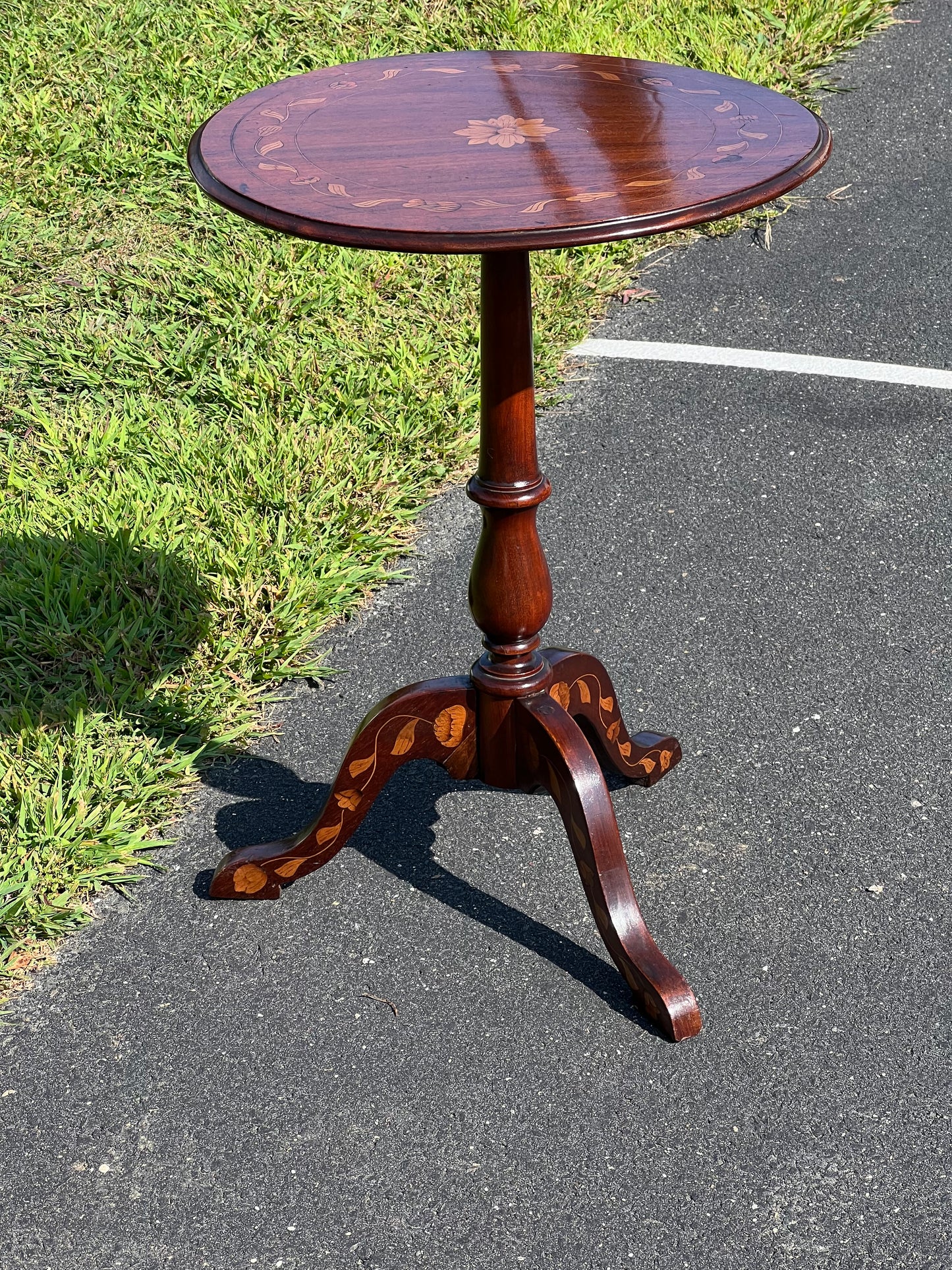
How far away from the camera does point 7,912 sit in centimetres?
245

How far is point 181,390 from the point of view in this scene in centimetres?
386

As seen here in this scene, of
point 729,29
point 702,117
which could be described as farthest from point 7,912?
point 729,29

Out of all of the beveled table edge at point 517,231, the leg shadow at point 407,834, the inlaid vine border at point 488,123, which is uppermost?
the inlaid vine border at point 488,123

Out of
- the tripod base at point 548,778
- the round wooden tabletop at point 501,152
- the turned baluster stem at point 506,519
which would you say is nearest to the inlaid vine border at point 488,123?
the round wooden tabletop at point 501,152

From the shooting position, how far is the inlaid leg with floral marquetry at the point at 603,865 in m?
2.21

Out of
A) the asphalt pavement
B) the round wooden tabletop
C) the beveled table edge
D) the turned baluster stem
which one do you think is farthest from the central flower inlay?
the asphalt pavement

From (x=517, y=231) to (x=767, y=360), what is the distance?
277cm

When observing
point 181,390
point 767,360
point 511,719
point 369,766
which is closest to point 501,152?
point 511,719

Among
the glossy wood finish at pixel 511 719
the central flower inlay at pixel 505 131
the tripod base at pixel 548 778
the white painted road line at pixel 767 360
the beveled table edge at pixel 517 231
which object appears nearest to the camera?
the beveled table edge at pixel 517 231

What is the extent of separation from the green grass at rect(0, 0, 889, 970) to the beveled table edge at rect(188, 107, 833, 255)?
1384mm

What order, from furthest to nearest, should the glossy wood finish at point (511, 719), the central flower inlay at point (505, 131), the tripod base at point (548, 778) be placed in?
the tripod base at point (548, 778) < the glossy wood finish at point (511, 719) < the central flower inlay at point (505, 131)

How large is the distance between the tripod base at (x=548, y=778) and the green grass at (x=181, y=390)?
1.37ft

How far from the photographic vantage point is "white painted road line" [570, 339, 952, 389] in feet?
13.5

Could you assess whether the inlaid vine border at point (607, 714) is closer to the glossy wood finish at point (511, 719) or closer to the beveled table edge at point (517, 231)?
the glossy wood finish at point (511, 719)
